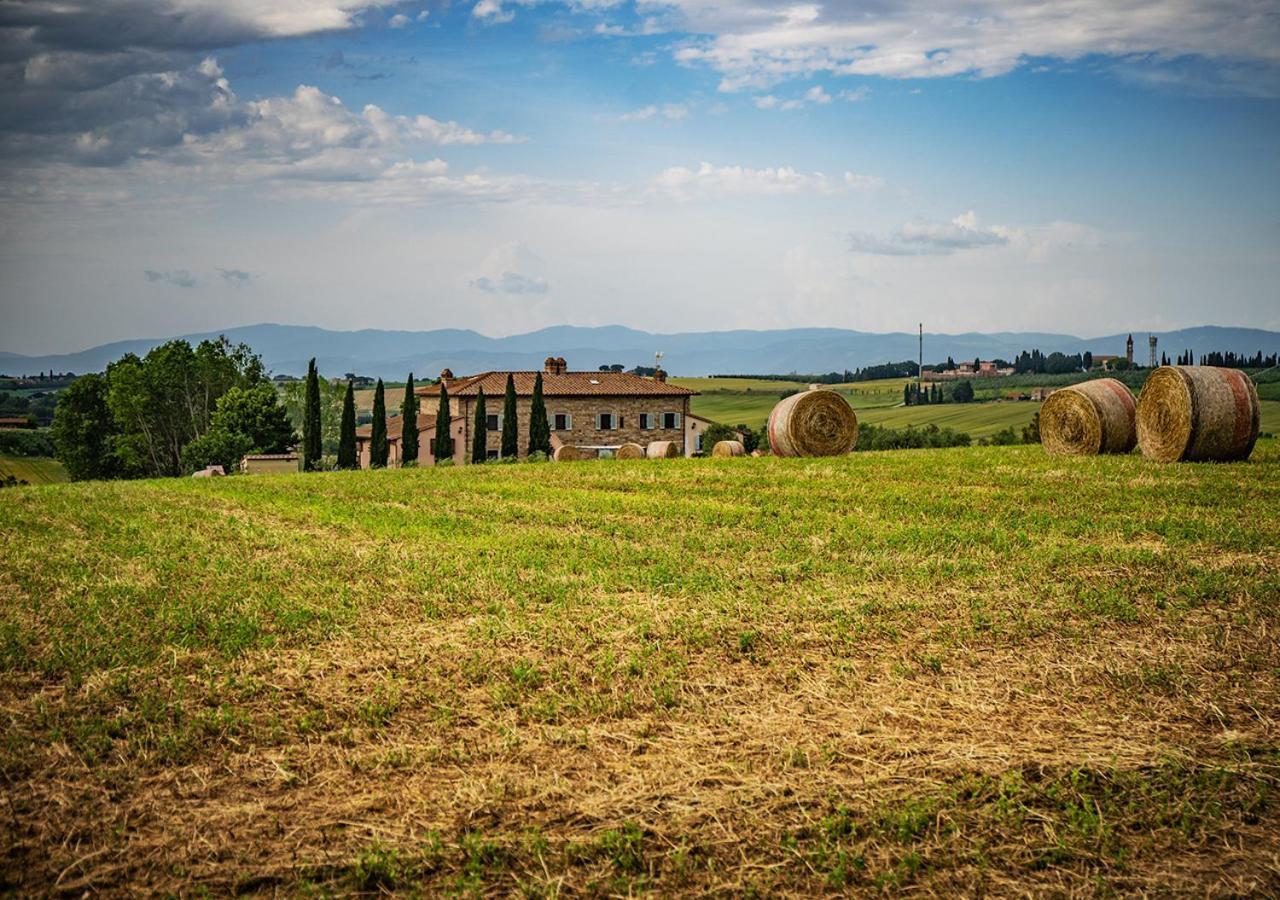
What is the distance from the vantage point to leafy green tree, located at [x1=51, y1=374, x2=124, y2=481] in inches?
3588

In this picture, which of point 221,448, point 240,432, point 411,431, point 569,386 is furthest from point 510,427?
point 221,448

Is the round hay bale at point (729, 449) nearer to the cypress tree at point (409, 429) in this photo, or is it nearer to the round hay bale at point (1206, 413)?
→ the round hay bale at point (1206, 413)

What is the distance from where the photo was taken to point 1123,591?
11172 mm

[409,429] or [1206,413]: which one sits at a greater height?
[1206,413]

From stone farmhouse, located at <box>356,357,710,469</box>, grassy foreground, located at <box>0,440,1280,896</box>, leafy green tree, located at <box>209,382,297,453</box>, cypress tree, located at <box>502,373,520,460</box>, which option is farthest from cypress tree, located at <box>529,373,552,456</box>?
grassy foreground, located at <box>0,440,1280,896</box>

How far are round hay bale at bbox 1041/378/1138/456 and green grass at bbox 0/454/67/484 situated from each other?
301 ft

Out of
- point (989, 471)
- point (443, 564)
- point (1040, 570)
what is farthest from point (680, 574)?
point (989, 471)

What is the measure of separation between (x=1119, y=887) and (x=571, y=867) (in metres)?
2.65

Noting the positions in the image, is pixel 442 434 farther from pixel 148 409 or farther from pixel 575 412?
pixel 148 409

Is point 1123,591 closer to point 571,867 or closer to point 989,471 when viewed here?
point 571,867

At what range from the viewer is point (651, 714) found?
7.43 meters

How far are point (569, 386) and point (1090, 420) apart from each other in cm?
5545

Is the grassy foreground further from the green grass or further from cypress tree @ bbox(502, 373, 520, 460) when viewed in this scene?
the green grass

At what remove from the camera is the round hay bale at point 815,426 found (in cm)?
3200
